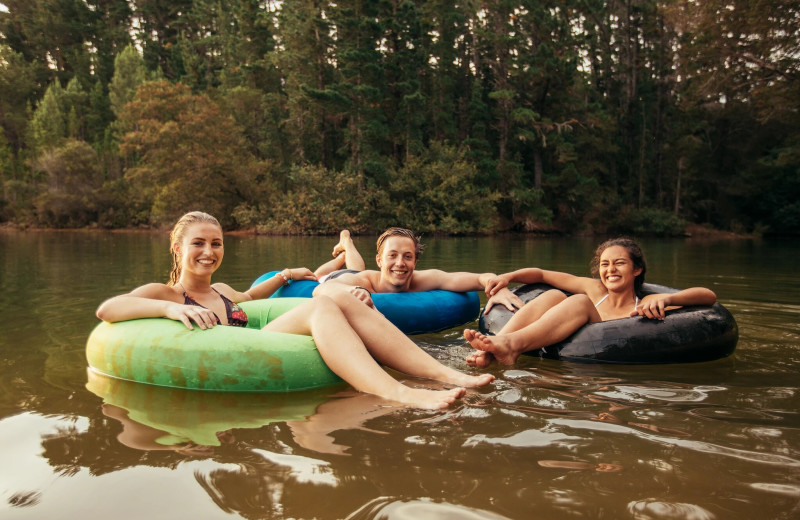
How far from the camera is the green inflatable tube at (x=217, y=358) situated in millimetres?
2969

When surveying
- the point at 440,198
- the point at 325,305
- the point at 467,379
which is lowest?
the point at 467,379

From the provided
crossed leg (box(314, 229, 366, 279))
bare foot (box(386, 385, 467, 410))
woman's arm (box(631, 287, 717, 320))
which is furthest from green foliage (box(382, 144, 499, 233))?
bare foot (box(386, 385, 467, 410))

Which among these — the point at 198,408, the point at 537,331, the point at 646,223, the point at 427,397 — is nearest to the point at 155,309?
the point at 198,408

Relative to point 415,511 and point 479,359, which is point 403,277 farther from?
point 415,511

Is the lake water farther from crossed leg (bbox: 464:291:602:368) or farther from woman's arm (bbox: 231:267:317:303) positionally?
woman's arm (bbox: 231:267:317:303)

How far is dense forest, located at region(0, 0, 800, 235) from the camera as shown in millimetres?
25641

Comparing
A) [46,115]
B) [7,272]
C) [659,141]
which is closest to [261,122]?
[46,115]

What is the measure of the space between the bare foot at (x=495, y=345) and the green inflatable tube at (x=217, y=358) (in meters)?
0.82

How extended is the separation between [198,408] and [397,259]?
2052 mm

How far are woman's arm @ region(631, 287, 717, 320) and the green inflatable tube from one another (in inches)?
77.8

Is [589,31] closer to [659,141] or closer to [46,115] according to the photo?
[659,141]

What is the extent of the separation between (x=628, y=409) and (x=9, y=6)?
46.9 meters

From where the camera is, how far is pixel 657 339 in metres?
3.58

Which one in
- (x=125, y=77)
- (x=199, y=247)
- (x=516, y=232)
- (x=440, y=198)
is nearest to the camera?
(x=199, y=247)
